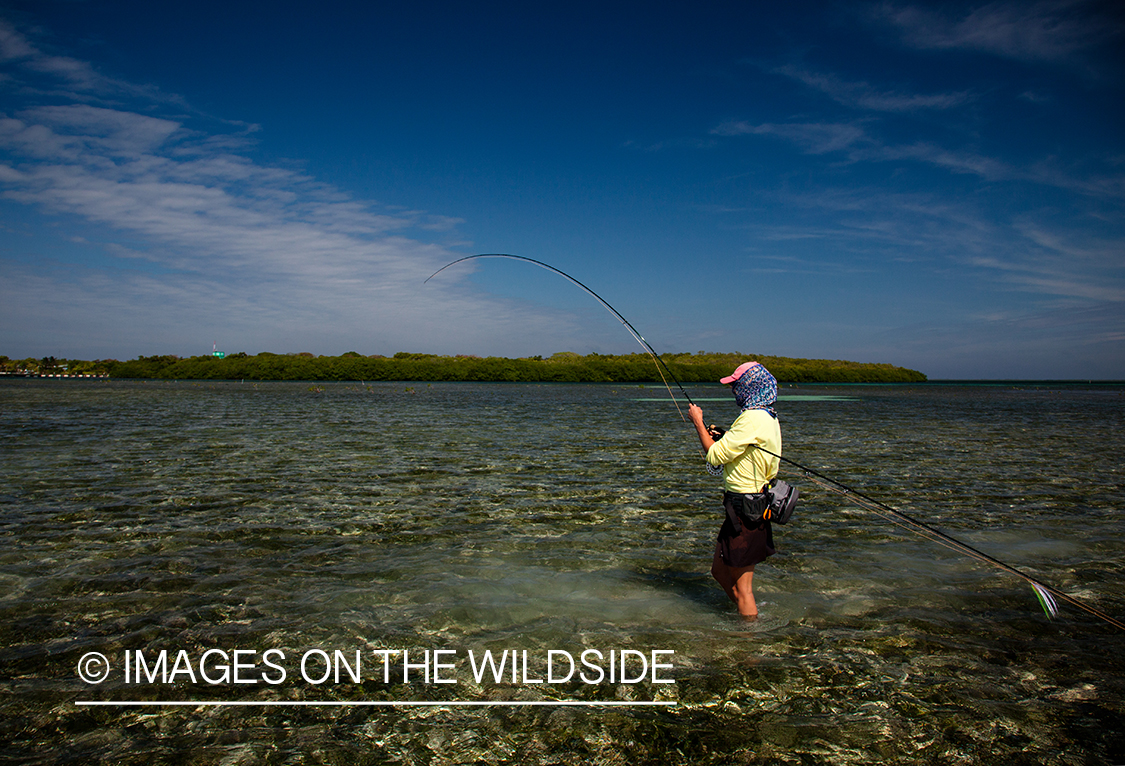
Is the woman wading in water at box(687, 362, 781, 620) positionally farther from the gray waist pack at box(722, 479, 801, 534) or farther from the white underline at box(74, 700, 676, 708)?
the white underline at box(74, 700, 676, 708)

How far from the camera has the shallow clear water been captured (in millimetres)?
4867

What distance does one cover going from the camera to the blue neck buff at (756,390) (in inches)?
250

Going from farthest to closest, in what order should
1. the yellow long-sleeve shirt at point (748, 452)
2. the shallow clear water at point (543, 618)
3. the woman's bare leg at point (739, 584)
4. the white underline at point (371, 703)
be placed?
the woman's bare leg at point (739, 584), the yellow long-sleeve shirt at point (748, 452), the white underline at point (371, 703), the shallow clear water at point (543, 618)

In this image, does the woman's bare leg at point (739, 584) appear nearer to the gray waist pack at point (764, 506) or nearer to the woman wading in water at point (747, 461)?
the woman wading in water at point (747, 461)

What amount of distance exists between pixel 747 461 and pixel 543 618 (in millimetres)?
2968

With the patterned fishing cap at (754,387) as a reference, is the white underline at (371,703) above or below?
below

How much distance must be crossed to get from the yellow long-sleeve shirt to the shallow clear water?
5.67ft

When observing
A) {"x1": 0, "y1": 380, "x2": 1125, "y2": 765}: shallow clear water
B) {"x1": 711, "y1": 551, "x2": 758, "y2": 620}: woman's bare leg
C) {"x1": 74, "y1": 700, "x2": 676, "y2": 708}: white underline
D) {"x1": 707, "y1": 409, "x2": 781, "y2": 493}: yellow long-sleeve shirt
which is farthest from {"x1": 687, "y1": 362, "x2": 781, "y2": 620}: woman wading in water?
{"x1": 74, "y1": 700, "x2": 676, "y2": 708}: white underline

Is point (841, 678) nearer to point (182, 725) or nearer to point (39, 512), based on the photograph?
point (182, 725)

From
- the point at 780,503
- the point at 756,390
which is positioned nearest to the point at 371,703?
the point at 780,503

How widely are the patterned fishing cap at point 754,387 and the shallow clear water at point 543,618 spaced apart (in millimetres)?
2497

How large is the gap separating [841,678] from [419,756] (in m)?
3.82

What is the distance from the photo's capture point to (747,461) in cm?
636

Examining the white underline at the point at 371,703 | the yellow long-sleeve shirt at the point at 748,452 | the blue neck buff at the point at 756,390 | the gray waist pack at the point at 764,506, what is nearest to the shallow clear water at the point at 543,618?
the white underline at the point at 371,703
